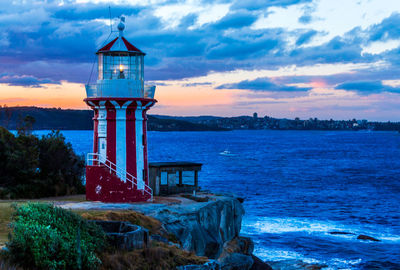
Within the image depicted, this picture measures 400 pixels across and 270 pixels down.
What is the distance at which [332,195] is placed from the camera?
171ft

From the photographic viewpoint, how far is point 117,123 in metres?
19.8

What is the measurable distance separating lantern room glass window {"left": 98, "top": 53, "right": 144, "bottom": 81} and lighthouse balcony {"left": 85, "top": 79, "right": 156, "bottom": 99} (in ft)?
0.84

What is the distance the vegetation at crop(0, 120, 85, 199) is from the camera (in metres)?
23.0

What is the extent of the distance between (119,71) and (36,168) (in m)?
8.30

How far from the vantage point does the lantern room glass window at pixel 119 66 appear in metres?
19.8

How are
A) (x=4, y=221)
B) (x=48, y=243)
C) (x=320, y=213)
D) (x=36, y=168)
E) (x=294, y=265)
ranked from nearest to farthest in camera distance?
(x=48, y=243) < (x=4, y=221) < (x=36, y=168) < (x=294, y=265) < (x=320, y=213)

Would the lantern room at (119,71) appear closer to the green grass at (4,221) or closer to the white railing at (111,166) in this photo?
the white railing at (111,166)

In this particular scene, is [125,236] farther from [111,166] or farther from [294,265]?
[294,265]

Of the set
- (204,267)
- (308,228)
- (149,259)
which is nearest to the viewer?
(149,259)

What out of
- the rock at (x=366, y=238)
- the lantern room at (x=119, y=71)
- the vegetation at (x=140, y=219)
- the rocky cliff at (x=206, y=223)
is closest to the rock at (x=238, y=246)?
the rocky cliff at (x=206, y=223)

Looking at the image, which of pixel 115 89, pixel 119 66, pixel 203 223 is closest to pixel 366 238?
pixel 203 223

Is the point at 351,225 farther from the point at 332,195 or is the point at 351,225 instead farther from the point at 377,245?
the point at 332,195

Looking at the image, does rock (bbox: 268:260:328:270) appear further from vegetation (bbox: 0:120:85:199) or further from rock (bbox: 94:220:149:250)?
rock (bbox: 94:220:149:250)

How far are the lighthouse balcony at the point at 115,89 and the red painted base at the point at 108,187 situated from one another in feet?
10.3
